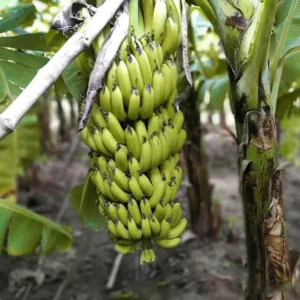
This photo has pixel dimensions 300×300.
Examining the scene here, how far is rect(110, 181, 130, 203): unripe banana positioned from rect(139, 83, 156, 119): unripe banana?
0.44ft

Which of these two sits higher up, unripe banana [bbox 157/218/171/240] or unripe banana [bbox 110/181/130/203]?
unripe banana [bbox 110/181/130/203]

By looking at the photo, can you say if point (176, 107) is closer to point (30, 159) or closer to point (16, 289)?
point (30, 159)

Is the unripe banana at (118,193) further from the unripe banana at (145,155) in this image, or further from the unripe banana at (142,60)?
the unripe banana at (142,60)

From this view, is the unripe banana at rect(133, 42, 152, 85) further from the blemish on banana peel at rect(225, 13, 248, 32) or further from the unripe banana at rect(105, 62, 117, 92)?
the blemish on banana peel at rect(225, 13, 248, 32)

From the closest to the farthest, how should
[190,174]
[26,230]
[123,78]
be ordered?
[123,78]
[26,230]
[190,174]

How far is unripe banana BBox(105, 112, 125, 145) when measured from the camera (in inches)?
27.4

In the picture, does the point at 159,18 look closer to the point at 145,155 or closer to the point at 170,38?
the point at 170,38

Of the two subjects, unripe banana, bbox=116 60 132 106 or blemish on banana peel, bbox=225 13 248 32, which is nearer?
unripe banana, bbox=116 60 132 106

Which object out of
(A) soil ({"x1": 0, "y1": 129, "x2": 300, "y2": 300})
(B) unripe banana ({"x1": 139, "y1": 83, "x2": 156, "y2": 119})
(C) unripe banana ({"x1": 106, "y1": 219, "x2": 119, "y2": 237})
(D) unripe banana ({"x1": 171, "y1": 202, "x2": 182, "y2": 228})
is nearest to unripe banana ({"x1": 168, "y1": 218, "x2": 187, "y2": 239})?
(D) unripe banana ({"x1": 171, "y1": 202, "x2": 182, "y2": 228})

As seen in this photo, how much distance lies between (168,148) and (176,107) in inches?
3.3

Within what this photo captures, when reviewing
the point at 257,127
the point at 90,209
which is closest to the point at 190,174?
the point at 90,209

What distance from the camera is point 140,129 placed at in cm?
71

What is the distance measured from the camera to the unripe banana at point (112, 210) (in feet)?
2.38

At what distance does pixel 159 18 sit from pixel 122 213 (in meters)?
0.34
